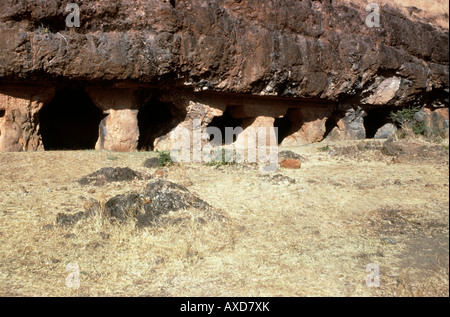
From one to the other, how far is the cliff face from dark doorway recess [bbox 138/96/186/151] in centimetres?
41

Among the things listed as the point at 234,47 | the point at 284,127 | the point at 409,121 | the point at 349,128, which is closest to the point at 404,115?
the point at 409,121

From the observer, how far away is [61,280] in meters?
3.76

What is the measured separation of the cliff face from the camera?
26.7 ft

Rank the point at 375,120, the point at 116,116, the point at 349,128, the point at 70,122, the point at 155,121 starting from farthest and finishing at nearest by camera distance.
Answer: the point at 375,120
the point at 349,128
the point at 70,122
the point at 155,121
the point at 116,116

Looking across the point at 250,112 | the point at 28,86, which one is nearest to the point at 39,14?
the point at 28,86

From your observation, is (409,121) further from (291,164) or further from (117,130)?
(117,130)

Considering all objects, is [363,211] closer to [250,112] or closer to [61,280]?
[61,280]

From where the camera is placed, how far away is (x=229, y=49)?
9562 millimetres

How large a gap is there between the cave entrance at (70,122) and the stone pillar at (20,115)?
2.57m

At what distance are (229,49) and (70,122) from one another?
5029 millimetres

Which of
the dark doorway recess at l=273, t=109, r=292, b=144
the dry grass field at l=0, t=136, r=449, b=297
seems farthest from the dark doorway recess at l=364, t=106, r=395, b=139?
the dry grass field at l=0, t=136, r=449, b=297
